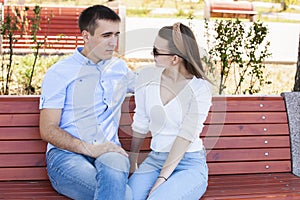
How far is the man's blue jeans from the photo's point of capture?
2.81 metres

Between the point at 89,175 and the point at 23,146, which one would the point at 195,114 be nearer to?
the point at 89,175

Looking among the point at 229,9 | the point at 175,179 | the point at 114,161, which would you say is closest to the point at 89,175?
the point at 114,161

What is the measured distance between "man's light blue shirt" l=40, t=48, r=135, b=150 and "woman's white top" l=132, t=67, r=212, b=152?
0.17 meters

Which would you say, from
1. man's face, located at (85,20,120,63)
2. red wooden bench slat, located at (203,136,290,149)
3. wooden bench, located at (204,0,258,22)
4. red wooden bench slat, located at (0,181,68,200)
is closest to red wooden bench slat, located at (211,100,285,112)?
red wooden bench slat, located at (203,136,290,149)

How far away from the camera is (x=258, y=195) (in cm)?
318

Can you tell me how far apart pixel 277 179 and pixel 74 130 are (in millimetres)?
1218

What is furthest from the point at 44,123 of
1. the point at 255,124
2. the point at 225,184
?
the point at 255,124

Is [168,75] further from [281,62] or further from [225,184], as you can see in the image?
[281,62]

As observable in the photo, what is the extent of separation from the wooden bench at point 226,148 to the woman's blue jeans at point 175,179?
0.50 ft

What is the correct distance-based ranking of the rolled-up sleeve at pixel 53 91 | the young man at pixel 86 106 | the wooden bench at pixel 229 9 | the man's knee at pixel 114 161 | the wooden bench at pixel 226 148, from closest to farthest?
the man's knee at pixel 114 161 < the young man at pixel 86 106 < the rolled-up sleeve at pixel 53 91 < the wooden bench at pixel 226 148 < the wooden bench at pixel 229 9

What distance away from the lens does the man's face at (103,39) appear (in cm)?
323

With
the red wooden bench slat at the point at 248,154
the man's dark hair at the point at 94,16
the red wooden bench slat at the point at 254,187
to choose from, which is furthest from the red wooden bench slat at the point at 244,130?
the man's dark hair at the point at 94,16

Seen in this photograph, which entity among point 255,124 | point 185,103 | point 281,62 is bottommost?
point 281,62

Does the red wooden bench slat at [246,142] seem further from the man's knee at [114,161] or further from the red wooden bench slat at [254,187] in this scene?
the man's knee at [114,161]
